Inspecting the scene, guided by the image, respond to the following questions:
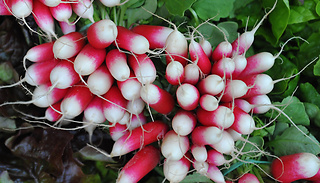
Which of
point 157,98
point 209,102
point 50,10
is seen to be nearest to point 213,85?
point 209,102

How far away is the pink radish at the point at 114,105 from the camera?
2.98 ft

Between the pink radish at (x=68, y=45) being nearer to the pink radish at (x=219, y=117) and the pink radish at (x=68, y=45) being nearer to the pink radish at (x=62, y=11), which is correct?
the pink radish at (x=62, y=11)

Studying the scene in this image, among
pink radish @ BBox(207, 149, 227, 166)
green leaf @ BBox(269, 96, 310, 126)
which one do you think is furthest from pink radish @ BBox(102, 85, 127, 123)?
green leaf @ BBox(269, 96, 310, 126)

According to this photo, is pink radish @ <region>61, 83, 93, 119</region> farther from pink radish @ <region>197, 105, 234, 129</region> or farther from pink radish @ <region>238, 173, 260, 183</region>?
pink radish @ <region>238, 173, 260, 183</region>

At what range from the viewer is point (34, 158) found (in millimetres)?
1102

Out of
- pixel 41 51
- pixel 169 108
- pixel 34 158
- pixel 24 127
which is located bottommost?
pixel 34 158

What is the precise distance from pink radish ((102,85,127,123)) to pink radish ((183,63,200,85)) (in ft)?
0.74

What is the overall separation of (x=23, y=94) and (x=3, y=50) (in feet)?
0.65

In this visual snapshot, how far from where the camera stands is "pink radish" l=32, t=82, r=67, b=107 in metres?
0.99

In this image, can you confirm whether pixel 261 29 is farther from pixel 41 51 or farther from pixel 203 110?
pixel 41 51

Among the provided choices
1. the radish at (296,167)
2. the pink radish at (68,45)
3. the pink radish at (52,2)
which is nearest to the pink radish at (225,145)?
the radish at (296,167)

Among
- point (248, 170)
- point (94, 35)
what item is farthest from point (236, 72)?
point (94, 35)

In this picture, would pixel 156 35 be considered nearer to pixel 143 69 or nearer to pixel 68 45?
pixel 143 69

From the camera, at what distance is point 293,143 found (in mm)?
1011
